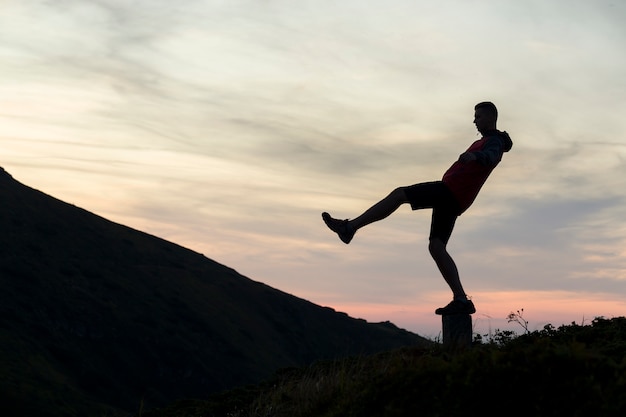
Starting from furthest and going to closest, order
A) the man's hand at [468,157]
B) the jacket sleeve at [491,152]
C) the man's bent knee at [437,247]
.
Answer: the man's bent knee at [437,247] < the jacket sleeve at [491,152] < the man's hand at [468,157]

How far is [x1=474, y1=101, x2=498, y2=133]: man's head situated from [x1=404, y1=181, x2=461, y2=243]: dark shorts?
0.97m

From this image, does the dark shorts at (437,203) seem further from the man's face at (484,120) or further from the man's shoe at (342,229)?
the man's face at (484,120)

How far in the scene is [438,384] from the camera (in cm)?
726

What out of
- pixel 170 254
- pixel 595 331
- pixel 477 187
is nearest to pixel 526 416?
pixel 477 187

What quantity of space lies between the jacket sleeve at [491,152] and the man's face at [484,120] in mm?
259

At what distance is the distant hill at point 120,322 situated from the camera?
63.9m

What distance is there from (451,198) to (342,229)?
1468mm

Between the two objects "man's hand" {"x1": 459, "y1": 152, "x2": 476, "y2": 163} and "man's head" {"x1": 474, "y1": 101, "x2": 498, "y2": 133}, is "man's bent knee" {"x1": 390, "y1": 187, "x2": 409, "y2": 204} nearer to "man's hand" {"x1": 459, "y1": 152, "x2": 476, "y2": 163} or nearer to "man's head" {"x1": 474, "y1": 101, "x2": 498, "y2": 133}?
"man's hand" {"x1": 459, "y1": 152, "x2": 476, "y2": 163}

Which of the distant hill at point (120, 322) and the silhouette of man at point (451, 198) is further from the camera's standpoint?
Answer: the distant hill at point (120, 322)

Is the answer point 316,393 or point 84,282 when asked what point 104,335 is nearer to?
point 84,282

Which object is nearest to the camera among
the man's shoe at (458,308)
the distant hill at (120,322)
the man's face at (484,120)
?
the man's shoe at (458,308)

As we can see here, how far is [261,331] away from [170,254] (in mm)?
16827

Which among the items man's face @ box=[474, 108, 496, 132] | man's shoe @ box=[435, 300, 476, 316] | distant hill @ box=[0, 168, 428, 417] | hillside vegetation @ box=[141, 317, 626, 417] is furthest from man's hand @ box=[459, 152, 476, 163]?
distant hill @ box=[0, 168, 428, 417]

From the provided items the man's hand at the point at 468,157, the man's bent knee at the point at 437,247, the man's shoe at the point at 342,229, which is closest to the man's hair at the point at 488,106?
the man's hand at the point at 468,157
